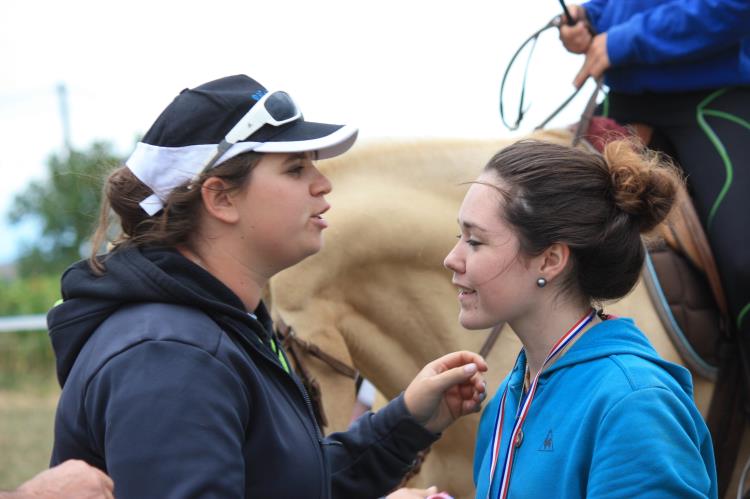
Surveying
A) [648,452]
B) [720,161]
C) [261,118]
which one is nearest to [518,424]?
[648,452]

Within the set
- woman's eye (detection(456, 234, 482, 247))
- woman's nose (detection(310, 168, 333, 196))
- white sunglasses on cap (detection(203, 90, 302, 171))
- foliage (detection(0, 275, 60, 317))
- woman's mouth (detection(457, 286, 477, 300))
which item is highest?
white sunglasses on cap (detection(203, 90, 302, 171))

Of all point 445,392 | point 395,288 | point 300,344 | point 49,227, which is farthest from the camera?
point 49,227

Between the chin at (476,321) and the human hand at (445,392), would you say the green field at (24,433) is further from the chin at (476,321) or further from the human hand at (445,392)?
the chin at (476,321)

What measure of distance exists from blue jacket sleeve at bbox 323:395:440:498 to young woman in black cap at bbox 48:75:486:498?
0.67 ft

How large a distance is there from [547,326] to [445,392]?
366 mm

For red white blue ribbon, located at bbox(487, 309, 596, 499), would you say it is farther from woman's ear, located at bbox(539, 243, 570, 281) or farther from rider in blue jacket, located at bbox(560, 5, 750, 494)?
rider in blue jacket, located at bbox(560, 5, 750, 494)

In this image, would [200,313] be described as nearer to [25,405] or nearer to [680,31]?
[680,31]

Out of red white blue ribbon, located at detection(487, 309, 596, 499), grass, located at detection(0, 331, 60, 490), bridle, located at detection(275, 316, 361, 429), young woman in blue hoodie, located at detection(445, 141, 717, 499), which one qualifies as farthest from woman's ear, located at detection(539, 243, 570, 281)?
grass, located at detection(0, 331, 60, 490)

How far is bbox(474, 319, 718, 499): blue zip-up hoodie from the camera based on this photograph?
1.43m

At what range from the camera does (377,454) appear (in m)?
2.07

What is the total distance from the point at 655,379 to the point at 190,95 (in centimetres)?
97

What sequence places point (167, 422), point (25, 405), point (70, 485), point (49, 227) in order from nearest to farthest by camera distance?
point (70, 485) < point (167, 422) < point (25, 405) < point (49, 227)

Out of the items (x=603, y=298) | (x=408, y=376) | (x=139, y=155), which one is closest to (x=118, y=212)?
(x=139, y=155)

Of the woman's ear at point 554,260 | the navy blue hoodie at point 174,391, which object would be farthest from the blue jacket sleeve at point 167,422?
the woman's ear at point 554,260
